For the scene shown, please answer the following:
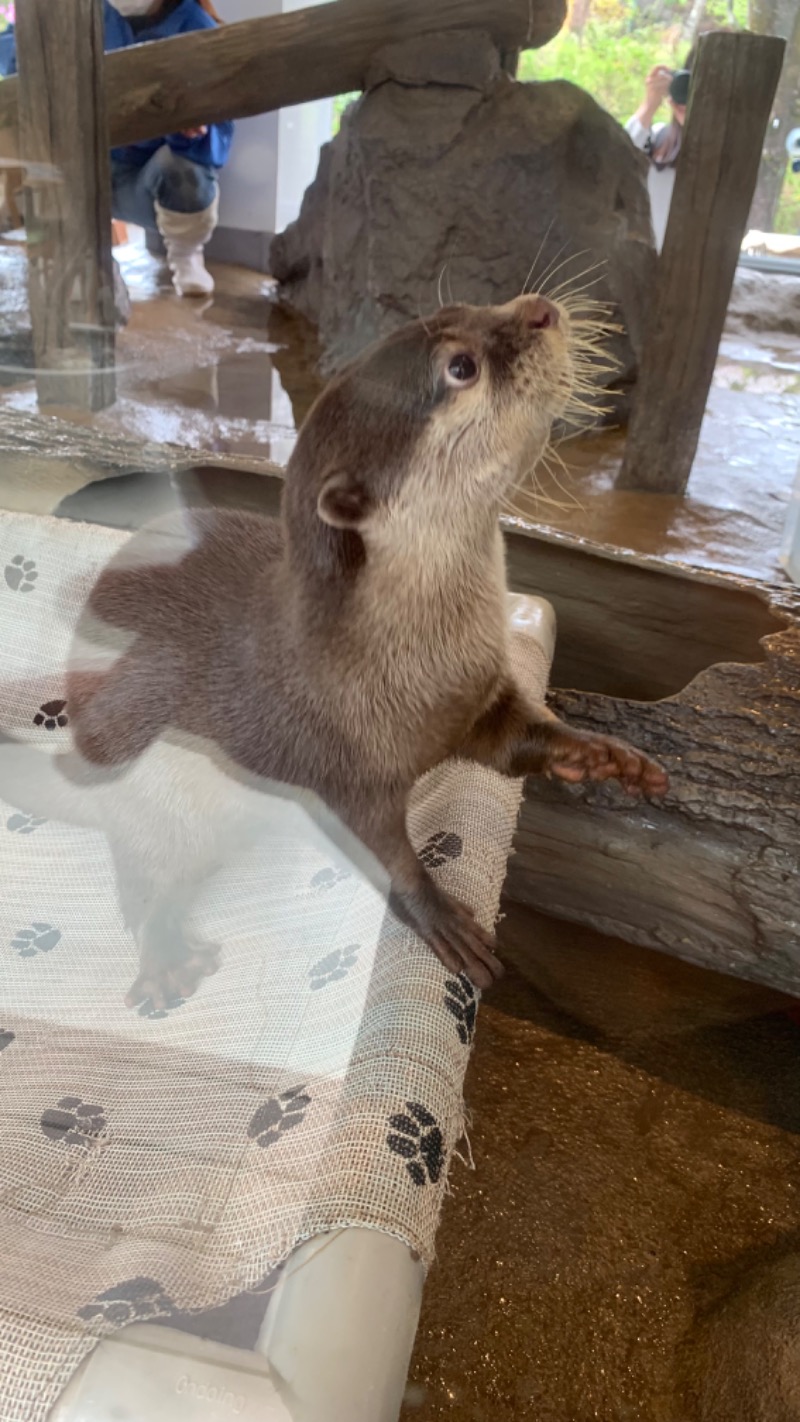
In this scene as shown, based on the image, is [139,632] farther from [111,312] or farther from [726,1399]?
[111,312]

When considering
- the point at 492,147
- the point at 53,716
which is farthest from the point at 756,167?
the point at 53,716

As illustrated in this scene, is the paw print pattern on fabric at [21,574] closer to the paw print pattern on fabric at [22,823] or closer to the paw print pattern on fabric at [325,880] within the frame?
the paw print pattern on fabric at [22,823]

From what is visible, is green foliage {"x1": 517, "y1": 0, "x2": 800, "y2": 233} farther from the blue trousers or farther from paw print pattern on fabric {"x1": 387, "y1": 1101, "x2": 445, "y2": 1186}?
paw print pattern on fabric {"x1": 387, "y1": 1101, "x2": 445, "y2": 1186}

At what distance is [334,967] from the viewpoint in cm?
90

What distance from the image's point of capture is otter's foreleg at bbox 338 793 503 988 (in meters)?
0.88

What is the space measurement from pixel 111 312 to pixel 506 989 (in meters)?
1.50

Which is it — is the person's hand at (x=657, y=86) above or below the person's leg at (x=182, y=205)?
above

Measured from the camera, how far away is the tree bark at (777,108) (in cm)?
142

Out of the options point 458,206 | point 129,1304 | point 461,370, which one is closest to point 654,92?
point 458,206

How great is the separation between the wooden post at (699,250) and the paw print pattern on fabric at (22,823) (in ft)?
4.41

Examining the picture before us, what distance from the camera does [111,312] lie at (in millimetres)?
2000

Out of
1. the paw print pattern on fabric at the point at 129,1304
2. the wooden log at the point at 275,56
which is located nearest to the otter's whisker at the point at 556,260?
the wooden log at the point at 275,56

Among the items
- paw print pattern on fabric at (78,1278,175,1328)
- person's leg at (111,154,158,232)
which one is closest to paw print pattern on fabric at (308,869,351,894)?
paw print pattern on fabric at (78,1278,175,1328)

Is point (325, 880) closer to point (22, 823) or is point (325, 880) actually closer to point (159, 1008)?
point (159, 1008)
